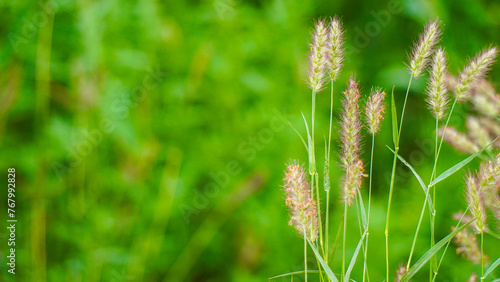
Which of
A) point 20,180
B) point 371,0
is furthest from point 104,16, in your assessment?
point 371,0

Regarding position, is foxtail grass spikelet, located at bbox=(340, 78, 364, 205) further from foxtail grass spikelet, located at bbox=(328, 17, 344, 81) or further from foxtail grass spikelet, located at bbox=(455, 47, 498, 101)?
foxtail grass spikelet, located at bbox=(455, 47, 498, 101)

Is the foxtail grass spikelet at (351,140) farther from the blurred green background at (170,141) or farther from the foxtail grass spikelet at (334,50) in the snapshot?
the blurred green background at (170,141)

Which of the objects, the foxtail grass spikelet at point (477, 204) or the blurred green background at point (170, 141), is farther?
the blurred green background at point (170, 141)

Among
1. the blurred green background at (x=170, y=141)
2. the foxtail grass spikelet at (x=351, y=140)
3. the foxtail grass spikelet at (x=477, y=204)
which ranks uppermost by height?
the blurred green background at (x=170, y=141)

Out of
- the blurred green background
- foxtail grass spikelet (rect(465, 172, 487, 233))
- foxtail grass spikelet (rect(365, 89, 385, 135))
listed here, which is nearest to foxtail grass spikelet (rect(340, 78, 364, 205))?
foxtail grass spikelet (rect(365, 89, 385, 135))

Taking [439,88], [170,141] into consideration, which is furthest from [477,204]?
[170,141]

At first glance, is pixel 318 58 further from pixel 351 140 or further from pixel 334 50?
pixel 351 140

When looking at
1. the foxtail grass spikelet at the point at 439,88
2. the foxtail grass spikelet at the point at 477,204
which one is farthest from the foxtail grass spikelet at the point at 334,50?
the foxtail grass spikelet at the point at 477,204

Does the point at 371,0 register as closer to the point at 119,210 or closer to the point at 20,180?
the point at 119,210

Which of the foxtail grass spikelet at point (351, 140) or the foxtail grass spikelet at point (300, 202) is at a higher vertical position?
the foxtail grass spikelet at point (351, 140)
